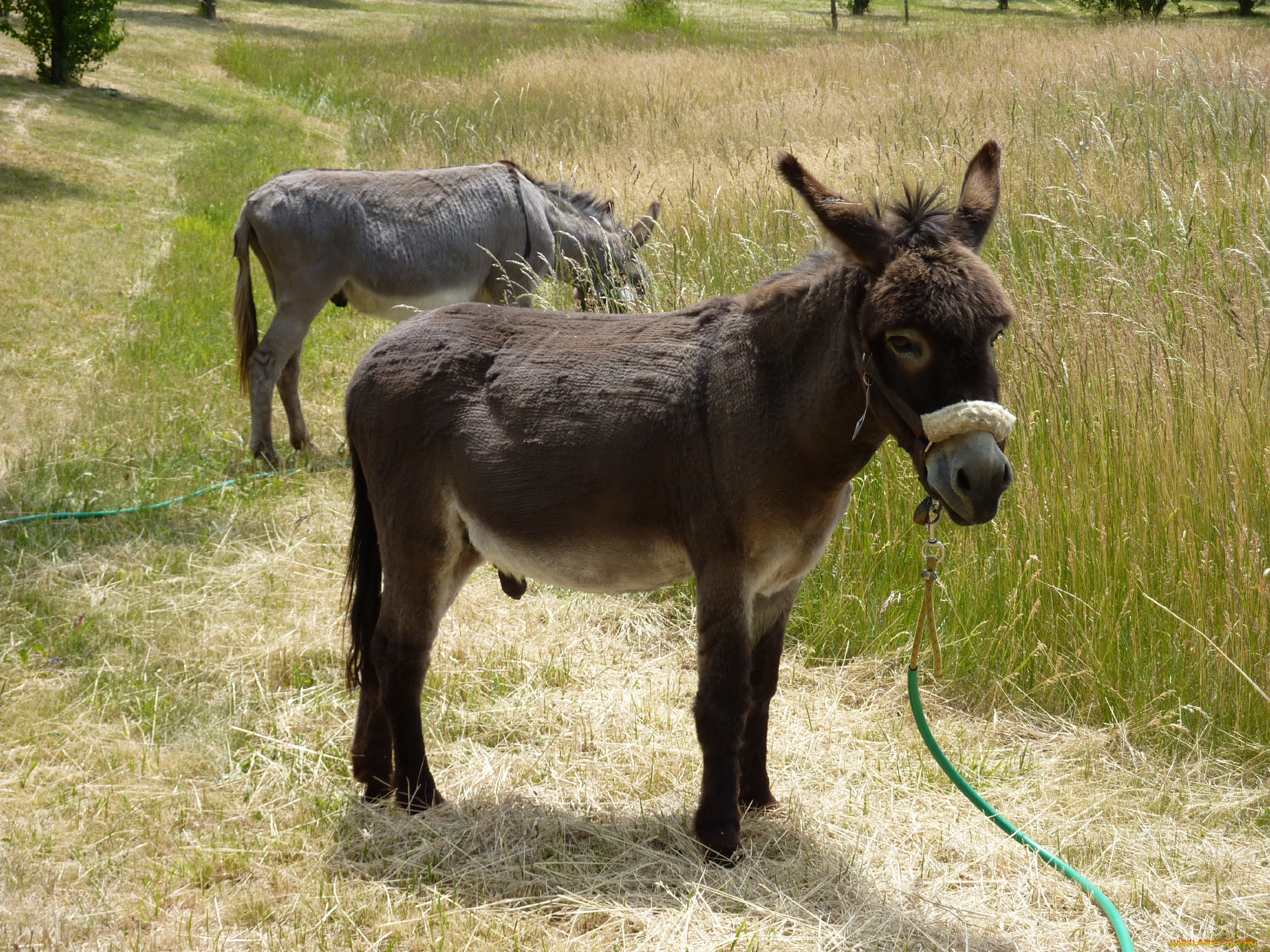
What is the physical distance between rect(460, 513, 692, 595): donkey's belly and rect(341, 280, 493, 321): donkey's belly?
13.2 feet

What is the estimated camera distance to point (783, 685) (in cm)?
452

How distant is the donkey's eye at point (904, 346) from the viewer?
8.64 feet

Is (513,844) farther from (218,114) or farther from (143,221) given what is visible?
(218,114)

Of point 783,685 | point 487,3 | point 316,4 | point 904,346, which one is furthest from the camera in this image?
point 487,3

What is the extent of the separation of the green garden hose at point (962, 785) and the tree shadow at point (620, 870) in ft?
1.03

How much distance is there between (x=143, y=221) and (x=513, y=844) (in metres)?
12.3

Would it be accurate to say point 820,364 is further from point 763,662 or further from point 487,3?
point 487,3

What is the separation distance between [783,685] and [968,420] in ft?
7.40

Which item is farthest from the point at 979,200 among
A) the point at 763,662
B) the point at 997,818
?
the point at 997,818

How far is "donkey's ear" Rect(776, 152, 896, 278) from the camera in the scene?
2.70m

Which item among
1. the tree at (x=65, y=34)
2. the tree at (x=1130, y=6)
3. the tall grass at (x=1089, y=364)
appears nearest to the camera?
the tall grass at (x=1089, y=364)

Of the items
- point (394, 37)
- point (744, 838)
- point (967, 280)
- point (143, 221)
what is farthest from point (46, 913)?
point (394, 37)

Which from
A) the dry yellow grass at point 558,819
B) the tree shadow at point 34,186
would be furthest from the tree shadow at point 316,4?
the dry yellow grass at point 558,819

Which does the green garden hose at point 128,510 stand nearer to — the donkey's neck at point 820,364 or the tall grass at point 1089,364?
the tall grass at point 1089,364
